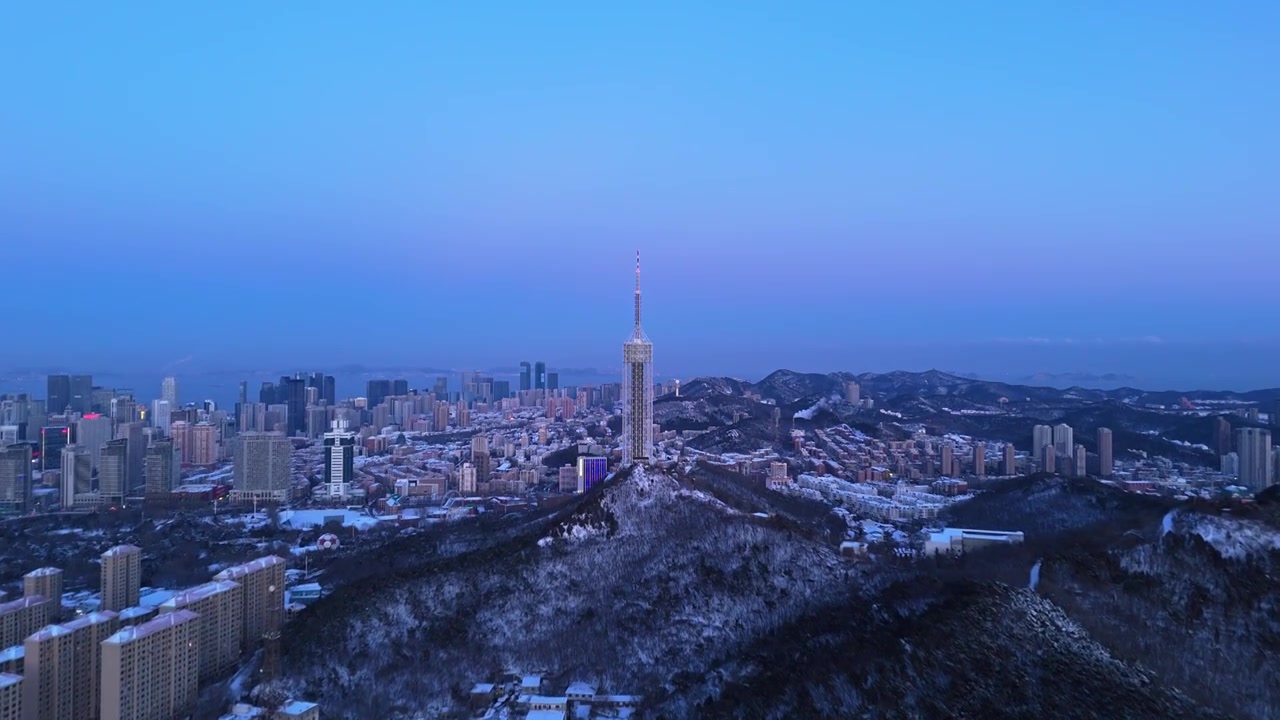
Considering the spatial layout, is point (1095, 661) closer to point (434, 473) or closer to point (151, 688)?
point (151, 688)

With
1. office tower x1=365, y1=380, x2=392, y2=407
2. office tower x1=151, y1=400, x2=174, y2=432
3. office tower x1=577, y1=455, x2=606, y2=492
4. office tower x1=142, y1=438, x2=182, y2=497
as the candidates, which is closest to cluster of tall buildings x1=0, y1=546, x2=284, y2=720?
office tower x1=577, y1=455, x2=606, y2=492

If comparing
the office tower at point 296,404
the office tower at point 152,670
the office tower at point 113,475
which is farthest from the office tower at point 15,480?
the office tower at point 296,404

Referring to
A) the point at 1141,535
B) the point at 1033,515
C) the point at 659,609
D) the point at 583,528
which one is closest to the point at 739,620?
the point at 659,609

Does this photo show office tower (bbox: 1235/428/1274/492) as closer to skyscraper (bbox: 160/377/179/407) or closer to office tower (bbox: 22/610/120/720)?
office tower (bbox: 22/610/120/720)

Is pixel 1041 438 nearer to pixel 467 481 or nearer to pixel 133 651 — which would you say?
pixel 467 481

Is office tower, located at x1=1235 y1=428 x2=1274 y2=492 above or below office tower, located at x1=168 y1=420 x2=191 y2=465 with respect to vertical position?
above

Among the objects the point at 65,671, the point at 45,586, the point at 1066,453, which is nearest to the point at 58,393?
the point at 45,586

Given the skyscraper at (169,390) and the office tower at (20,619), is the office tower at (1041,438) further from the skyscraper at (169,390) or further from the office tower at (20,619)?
the skyscraper at (169,390)
